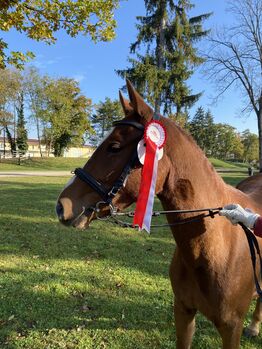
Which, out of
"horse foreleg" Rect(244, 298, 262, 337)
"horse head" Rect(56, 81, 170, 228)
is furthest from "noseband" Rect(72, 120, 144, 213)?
"horse foreleg" Rect(244, 298, 262, 337)

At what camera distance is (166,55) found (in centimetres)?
2812

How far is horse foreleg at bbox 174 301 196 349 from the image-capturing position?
2.84 metres

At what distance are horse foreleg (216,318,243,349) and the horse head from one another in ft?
3.95

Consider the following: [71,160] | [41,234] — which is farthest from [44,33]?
[71,160]

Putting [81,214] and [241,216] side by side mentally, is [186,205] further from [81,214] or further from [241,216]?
[81,214]

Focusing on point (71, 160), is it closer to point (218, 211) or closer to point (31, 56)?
point (31, 56)

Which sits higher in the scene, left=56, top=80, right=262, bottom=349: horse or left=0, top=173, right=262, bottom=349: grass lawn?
left=56, top=80, right=262, bottom=349: horse

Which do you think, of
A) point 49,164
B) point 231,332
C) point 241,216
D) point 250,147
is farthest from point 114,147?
point 250,147

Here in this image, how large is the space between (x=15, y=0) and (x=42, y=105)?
42.1 m

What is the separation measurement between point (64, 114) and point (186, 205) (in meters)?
48.0

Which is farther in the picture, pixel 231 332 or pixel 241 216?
pixel 231 332

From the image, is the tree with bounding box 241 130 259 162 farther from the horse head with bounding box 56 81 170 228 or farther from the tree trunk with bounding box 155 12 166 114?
the horse head with bounding box 56 81 170 228

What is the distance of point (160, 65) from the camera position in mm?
28453

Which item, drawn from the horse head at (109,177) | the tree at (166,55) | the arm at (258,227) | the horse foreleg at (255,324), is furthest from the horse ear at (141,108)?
the tree at (166,55)
